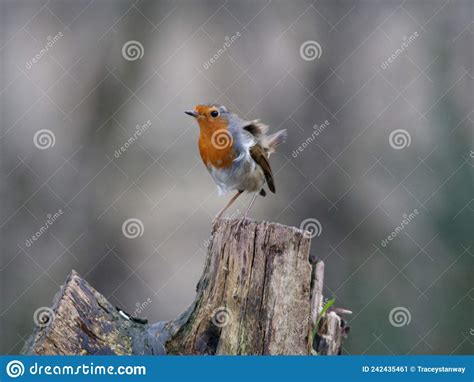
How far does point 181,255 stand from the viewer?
9336mm

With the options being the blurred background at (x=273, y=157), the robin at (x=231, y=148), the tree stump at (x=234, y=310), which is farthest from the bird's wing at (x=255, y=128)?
the blurred background at (x=273, y=157)

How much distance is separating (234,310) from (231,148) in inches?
52.4

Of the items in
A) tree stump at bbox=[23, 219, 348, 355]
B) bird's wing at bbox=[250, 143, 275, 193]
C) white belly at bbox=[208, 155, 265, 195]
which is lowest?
tree stump at bbox=[23, 219, 348, 355]

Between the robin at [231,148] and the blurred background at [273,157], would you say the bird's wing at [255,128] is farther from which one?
the blurred background at [273,157]

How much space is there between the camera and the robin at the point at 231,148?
516 cm

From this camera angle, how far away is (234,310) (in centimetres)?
424

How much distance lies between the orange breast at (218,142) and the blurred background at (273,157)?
3.26 meters

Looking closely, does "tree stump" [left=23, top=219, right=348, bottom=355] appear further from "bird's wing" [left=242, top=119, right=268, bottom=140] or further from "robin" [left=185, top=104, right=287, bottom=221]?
"bird's wing" [left=242, top=119, right=268, bottom=140]

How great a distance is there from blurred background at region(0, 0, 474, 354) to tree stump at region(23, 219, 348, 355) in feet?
13.6

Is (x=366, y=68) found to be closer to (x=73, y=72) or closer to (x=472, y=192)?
(x=472, y=192)

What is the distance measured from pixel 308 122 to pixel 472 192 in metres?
2.01

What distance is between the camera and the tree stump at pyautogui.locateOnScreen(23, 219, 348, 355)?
165 inches

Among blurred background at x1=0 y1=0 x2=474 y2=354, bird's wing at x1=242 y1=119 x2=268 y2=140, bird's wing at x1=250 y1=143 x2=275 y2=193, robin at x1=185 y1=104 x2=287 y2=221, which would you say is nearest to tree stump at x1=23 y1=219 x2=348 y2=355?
robin at x1=185 y1=104 x2=287 y2=221

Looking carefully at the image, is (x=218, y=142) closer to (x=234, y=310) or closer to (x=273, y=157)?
(x=234, y=310)
